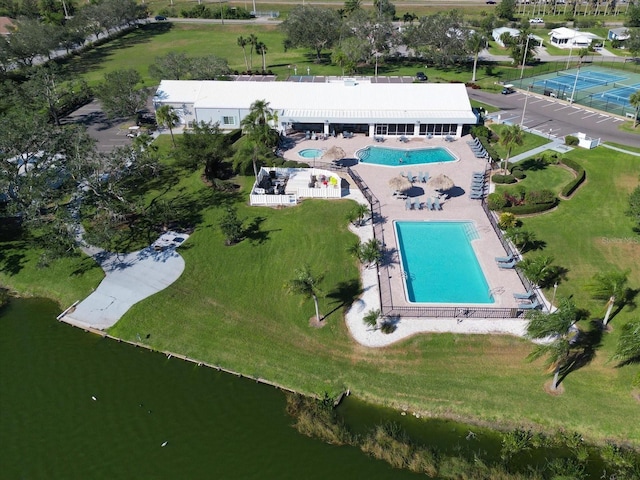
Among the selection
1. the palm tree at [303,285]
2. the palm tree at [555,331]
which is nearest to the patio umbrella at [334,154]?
the palm tree at [303,285]

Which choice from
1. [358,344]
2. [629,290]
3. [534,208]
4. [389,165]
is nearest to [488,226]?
[534,208]

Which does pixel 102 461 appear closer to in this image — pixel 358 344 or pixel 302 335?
pixel 302 335

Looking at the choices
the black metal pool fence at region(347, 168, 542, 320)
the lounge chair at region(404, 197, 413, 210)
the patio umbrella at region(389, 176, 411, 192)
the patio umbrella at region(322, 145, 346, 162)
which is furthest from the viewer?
the patio umbrella at region(322, 145, 346, 162)

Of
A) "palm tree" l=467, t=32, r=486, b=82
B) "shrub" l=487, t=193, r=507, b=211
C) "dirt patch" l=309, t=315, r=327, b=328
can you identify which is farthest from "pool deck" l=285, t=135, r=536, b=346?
"palm tree" l=467, t=32, r=486, b=82

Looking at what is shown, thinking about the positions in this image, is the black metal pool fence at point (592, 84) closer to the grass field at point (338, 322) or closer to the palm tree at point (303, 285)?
the grass field at point (338, 322)

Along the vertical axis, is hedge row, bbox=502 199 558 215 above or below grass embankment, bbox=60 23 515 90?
below

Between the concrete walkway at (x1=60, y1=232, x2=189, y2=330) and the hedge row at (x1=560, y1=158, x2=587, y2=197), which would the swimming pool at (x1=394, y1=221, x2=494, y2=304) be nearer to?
the hedge row at (x1=560, y1=158, x2=587, y2=197)
